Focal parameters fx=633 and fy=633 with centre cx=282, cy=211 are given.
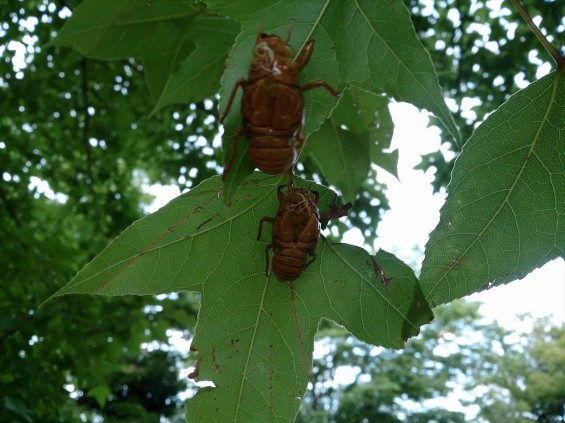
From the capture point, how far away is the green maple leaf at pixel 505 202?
1.28m

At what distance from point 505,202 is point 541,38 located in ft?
1.13

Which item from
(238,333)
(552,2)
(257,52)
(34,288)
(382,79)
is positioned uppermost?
(552,2)

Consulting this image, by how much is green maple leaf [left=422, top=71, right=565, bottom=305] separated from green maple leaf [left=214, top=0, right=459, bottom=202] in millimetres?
176

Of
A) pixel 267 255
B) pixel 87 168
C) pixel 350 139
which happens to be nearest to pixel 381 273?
pixel 267 255

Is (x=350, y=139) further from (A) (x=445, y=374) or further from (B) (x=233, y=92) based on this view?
(A) (x=445, y=374)

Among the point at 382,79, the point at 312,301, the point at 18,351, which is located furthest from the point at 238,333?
the point at 18,351

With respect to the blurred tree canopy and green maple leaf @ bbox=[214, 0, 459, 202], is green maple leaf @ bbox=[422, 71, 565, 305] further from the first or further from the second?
the blurred tree canopy

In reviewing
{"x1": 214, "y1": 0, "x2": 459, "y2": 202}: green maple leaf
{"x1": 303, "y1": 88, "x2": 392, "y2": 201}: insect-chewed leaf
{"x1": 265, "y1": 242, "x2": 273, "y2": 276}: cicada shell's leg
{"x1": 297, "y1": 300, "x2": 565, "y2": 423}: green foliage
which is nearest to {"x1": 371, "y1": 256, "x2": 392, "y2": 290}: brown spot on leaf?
{"x1": 265, "y1": 242, "x2": 273, "y2": 276}: cicada shell's leg

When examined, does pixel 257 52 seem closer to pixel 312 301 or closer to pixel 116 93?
pixel 312 301

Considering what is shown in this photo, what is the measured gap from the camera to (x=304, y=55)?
1.09 m

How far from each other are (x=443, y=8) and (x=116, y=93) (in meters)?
2.91

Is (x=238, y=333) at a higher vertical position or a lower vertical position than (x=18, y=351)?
lower

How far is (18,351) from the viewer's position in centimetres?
379

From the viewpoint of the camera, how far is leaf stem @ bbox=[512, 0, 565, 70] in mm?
1281
